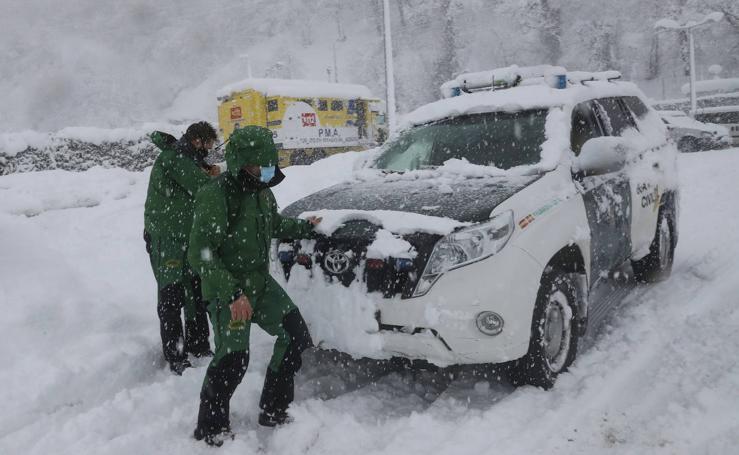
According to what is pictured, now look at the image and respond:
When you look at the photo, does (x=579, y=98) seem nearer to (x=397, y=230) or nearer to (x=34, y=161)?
(x=397, y=230)

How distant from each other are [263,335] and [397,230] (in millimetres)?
1853

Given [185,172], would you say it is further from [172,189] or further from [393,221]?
[393,221]

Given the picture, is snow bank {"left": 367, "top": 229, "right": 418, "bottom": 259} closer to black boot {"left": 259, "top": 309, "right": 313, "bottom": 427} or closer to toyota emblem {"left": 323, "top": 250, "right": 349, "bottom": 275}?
toyota emblem {"left": 323, "top": 250, "right": 349, "bottom": 275}

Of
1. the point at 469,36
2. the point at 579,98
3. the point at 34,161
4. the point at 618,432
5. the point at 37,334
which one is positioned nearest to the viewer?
the point at 618,432

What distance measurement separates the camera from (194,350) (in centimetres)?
436

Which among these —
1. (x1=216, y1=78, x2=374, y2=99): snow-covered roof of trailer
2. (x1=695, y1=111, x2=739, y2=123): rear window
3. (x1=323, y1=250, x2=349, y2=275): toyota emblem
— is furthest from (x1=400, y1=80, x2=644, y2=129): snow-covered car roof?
(x1=695, y1=111, x2=739, y2=123): rear window

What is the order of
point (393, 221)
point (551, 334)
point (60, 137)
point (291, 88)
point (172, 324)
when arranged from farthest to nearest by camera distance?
1. point (291, 88)
2. point (60, 137)
3. point (172, 324)
4. point (551, 334)
5. point (393, 221)

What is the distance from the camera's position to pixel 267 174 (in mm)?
2990

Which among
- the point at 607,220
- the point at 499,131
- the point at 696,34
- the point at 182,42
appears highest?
the point at 182,42

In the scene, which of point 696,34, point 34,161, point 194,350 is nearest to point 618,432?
point 194,350

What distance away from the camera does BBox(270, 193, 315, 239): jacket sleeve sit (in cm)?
351

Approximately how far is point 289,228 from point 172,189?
93 cm

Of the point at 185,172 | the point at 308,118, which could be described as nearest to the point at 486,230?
the point at 185,172

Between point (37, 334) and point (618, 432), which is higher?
point (37, 334)
